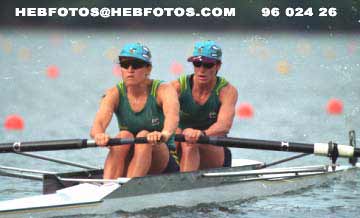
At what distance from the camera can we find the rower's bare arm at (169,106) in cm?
736

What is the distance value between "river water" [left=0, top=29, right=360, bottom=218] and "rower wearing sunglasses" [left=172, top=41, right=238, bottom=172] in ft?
1.65

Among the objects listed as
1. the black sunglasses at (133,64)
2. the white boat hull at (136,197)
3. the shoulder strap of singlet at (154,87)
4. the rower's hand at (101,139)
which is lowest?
the white boat hull at (136,197)

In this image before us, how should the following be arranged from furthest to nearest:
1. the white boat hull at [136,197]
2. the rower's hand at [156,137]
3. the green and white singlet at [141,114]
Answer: the green and white singlet at [141,114] < the rower's hand at [156,137] < the white boat hull at [136,197]

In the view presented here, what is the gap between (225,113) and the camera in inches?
320

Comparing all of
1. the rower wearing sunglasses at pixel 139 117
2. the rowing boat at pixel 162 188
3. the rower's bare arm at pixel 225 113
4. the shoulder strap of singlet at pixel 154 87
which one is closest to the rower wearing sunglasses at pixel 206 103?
the rower's bare arm at pixel 225 113

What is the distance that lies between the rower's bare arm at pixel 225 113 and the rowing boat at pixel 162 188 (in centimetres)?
34

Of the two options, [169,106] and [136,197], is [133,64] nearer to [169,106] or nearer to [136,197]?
[169,106]

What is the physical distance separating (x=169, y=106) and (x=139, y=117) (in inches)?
10.2

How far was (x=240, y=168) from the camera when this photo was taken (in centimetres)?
822

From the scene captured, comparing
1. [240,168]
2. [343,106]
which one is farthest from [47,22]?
[240,168]

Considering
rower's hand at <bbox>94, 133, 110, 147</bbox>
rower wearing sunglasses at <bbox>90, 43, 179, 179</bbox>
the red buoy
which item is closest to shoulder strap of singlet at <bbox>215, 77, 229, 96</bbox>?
rower wearing sunglasses at <bbox>90, 43, 179, 179</bbox>

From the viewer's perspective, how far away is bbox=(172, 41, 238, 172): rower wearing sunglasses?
26.5 ft

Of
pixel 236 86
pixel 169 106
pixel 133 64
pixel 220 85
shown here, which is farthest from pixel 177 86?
pixel 236 86

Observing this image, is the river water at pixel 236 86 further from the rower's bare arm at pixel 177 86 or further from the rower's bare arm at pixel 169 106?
the rower's bare arm at pixel 177 86
